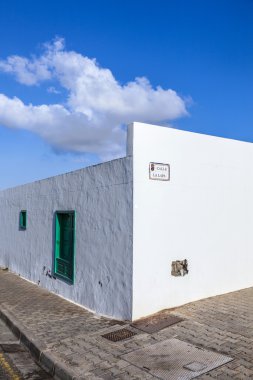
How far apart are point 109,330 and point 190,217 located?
248 cm

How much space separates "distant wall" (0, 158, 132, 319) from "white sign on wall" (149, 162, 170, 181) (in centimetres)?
38

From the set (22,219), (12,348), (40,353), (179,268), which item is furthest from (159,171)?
(22,219)

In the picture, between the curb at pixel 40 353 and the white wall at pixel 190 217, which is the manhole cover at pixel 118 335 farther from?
the curb at pixel 40 353

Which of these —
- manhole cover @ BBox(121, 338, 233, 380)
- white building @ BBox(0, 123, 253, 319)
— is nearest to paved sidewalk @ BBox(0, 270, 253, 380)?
manhole cover @ BBox(121, 338, 233, 380)

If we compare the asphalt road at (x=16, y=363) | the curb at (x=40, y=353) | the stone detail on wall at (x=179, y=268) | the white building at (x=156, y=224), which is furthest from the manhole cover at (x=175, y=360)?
the stone detail on wall at (x=179, y=268)

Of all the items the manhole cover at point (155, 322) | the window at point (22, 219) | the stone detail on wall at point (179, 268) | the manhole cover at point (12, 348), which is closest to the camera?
the manhole cover at point (12, 348)

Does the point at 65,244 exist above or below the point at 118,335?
above

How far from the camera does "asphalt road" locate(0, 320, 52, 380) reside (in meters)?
4.68

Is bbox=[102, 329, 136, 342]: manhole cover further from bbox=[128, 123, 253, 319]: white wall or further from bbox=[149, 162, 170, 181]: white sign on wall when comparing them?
bbox=[149, 162, 170, 181]: white sign on wall

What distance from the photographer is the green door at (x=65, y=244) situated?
27.7ft

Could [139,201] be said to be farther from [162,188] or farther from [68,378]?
[68,378]

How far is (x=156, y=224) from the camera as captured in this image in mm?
6609

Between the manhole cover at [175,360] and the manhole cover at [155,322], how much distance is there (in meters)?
0.61

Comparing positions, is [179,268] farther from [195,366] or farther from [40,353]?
[40,353]
